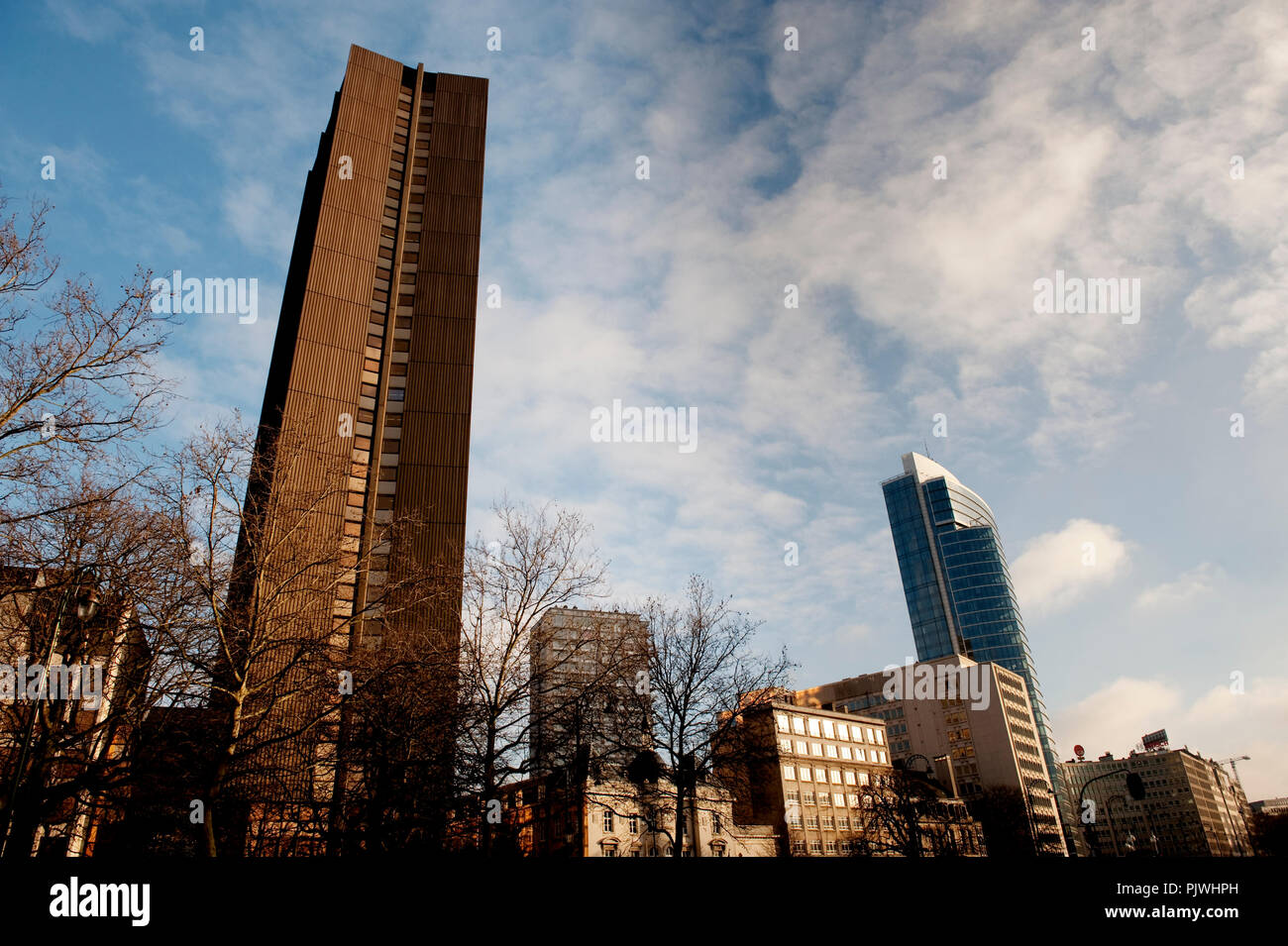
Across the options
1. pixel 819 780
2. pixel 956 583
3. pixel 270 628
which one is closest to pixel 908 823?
pixel 819 780

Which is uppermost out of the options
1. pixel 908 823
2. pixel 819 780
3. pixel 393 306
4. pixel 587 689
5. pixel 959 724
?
pixel 393 306

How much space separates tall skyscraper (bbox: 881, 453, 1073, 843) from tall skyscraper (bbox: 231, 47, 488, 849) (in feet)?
443

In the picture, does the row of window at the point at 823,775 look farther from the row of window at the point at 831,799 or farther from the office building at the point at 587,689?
the office building at the point at 587,689

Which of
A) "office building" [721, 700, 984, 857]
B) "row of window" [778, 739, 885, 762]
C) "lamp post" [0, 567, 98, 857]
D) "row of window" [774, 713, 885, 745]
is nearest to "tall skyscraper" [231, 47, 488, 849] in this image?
"lamp post" [0, 567, 98, 857]

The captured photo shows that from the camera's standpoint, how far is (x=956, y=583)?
164m

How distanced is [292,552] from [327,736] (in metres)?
5.74

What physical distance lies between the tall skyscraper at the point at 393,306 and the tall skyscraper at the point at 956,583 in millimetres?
135105

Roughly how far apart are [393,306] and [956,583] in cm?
14847

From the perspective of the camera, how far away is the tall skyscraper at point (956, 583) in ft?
516

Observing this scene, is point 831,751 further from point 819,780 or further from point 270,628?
point 270,628

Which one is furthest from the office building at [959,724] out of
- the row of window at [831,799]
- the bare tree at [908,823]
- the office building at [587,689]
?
the office building at [587,689]

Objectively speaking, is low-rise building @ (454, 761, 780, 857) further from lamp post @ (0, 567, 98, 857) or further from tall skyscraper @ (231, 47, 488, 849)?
tall skyscraper @ (231, 47, 488, 849)
